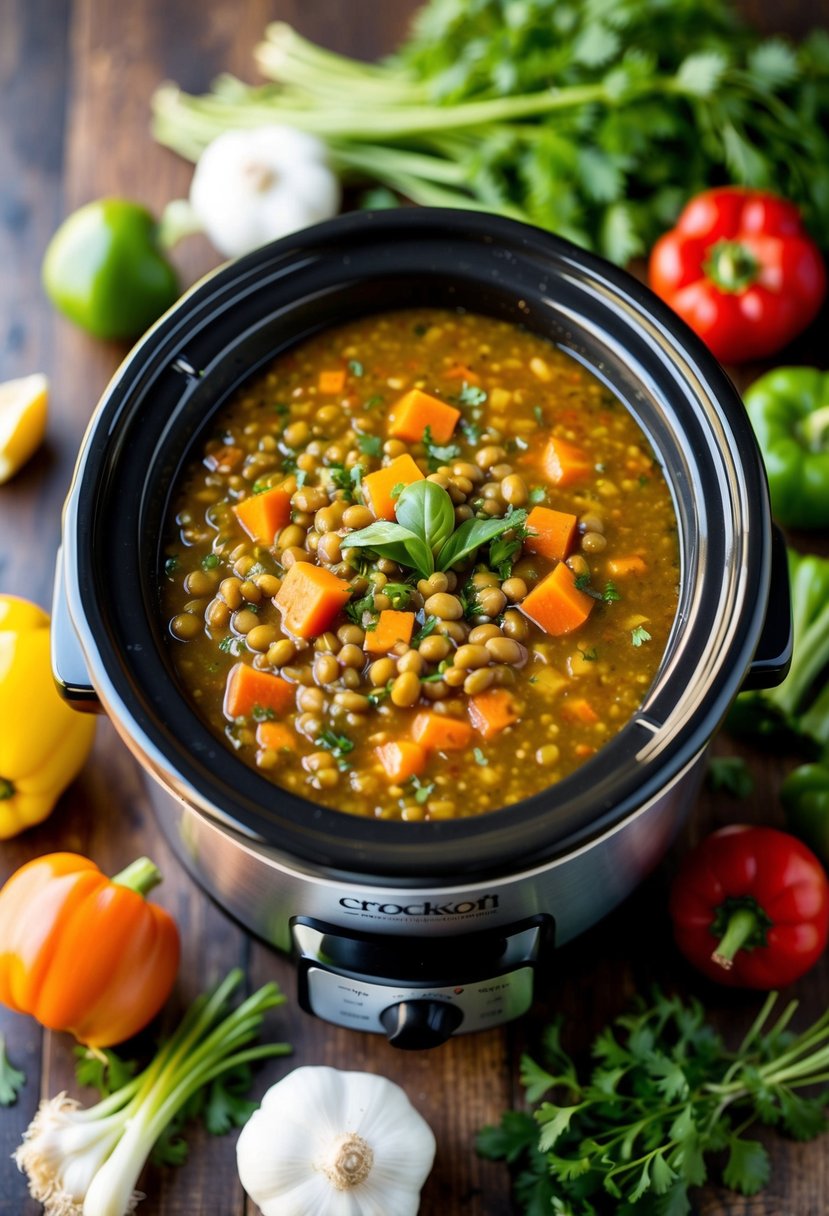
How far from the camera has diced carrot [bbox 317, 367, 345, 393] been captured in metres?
3.01

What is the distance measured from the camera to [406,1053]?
3111mm

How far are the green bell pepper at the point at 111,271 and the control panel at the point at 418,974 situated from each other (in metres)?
1.87

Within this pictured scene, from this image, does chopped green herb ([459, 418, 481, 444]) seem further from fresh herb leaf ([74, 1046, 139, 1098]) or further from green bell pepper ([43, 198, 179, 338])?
fresh herb leaf ([74, 1046, 139, 1098])

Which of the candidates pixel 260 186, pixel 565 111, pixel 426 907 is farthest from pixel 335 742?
pixel 565 111

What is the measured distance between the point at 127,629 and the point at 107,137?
2.22 metres

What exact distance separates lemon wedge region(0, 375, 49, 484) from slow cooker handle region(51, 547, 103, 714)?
3.49 feet

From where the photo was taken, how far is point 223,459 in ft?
9.54

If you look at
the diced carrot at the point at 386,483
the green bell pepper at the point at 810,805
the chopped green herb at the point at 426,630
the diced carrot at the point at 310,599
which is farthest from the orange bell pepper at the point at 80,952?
the green bell pepper at the point at 810,805

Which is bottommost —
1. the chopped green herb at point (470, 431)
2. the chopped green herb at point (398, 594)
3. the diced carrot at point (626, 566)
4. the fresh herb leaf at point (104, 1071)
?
the fresh herb leaf at point (104, 1071)

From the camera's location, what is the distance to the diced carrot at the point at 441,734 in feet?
8.30

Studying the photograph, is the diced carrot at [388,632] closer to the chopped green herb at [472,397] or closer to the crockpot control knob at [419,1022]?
the chopped green herb at [472,397]

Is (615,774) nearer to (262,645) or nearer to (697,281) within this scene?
(262,645)

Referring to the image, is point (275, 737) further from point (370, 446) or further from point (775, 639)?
point (775, 639)

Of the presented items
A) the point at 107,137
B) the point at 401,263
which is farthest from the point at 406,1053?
the point at 107,137
